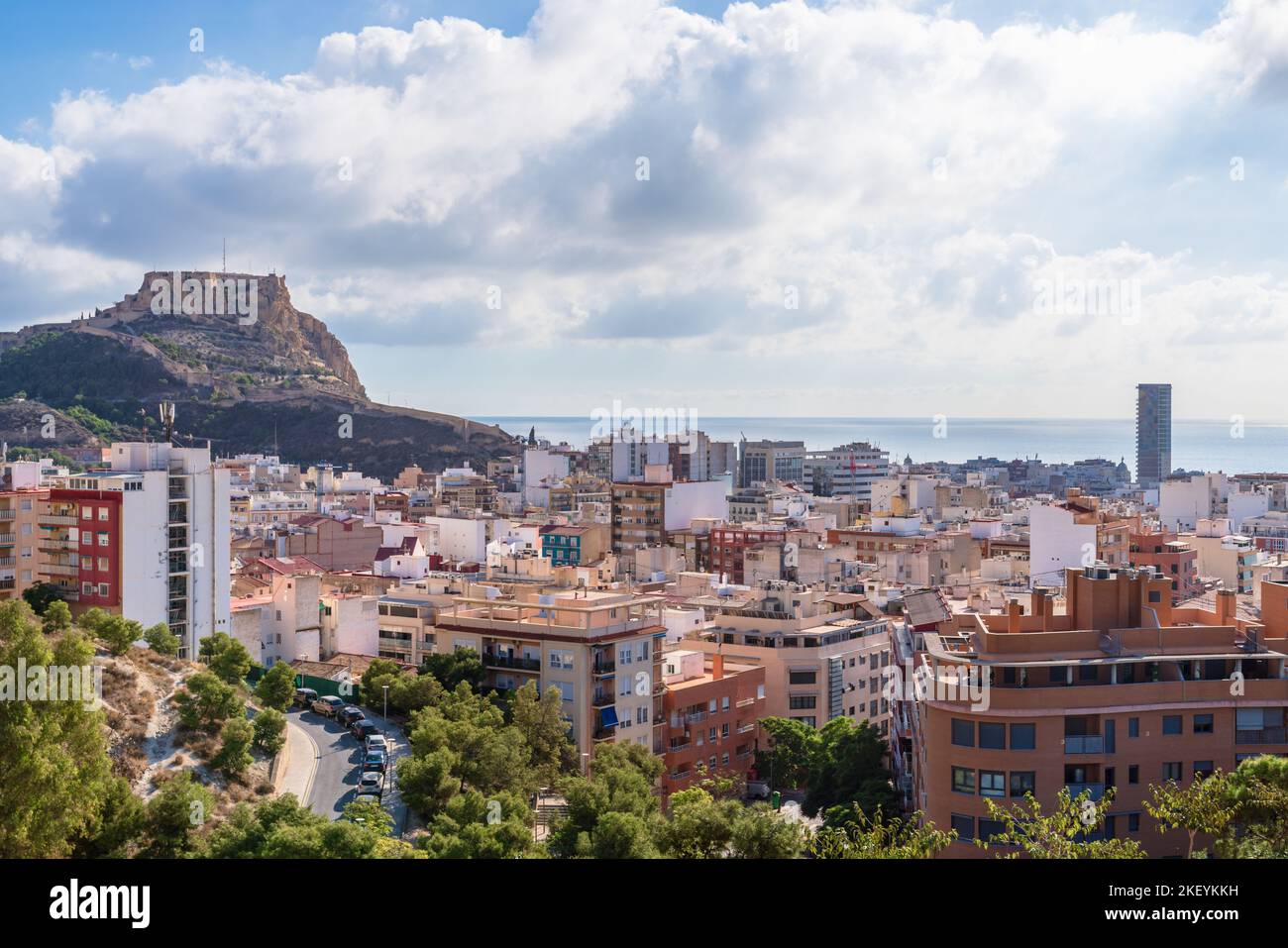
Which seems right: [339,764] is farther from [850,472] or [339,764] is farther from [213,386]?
[213,386]

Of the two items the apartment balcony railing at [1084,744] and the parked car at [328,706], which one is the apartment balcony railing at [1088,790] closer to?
the apartment balcony railing at [1084,744]

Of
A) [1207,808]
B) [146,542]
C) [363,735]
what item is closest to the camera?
[1207,808]

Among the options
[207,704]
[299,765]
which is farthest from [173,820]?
[299,765]

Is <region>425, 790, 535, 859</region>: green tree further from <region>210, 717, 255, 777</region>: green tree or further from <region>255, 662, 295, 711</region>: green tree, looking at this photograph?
<region>255, 662, 295, 711</region>: green tree

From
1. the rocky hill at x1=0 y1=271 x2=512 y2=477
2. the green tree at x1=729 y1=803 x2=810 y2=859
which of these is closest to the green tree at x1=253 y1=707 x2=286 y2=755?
the green tree at x1=729 y1=803 x2=810 y2=859

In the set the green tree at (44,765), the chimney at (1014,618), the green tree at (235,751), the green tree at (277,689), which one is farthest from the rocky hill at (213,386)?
the chimney at (1014,618)

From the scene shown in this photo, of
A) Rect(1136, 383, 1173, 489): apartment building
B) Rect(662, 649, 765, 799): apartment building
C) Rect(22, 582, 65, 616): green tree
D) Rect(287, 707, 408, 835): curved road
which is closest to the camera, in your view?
Rect(287, 707, 408, 835): curved road
